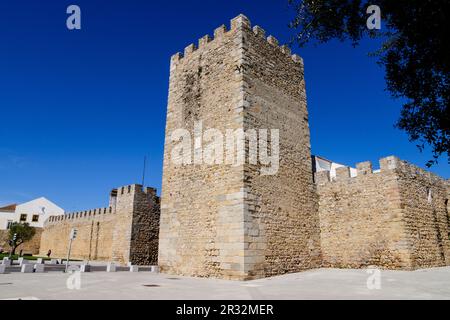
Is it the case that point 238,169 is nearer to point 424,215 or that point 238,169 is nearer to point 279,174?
point 279,174

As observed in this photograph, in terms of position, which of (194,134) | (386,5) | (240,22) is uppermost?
(240,22)

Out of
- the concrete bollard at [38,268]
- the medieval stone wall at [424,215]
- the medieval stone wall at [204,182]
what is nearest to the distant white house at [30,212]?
the concrete bollard at [38,268]

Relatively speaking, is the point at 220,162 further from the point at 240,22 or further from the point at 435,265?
the point at 435,265

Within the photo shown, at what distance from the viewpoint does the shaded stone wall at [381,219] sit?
39.7 feet

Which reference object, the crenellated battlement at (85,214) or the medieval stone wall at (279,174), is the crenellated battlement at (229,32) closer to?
the medieval stone wall at (279,174)

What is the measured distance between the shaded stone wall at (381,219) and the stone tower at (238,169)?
0.80 m

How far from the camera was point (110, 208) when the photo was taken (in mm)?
23719

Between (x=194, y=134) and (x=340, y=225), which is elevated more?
(x=194, y=134)

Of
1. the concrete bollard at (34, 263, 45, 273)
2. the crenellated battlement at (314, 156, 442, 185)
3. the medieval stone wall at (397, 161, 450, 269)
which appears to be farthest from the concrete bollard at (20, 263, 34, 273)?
the medieval stone wall at (397, 161, 450, 269)

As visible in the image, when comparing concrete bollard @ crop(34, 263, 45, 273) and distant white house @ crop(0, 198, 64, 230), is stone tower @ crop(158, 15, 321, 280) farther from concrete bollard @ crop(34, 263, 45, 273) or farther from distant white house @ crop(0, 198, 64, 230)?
distant white house @ crop(0, 198, 64, 230)

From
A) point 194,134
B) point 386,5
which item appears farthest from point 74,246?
point 386,5

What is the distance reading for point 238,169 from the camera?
10.3m
